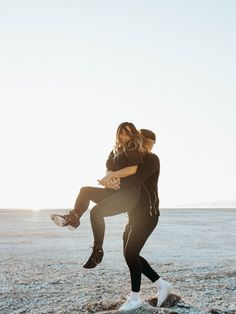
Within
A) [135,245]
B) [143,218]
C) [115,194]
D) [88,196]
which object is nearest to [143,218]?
[143,218]

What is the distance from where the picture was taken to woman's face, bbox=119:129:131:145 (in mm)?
6293

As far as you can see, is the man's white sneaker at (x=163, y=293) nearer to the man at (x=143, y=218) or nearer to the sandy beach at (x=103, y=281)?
the sandy beach at (x=103, y=281)

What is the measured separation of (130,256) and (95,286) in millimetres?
2873

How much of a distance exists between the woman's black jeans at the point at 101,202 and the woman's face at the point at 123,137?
63 centimetres

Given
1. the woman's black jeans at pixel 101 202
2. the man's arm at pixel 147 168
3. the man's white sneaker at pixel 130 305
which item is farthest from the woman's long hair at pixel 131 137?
the man's white sneaker at pixel 130 305

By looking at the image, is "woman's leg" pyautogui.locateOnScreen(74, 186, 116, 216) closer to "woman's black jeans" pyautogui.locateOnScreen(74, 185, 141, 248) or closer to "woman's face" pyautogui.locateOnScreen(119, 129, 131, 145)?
"woman's black jeans" pyautogui.locateOnScreen(74, 185, 141, 248)

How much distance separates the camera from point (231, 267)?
11.8 metres

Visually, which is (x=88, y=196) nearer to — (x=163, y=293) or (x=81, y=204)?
(x=81, y=204)

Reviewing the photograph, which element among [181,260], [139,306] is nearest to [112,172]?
[139,306]

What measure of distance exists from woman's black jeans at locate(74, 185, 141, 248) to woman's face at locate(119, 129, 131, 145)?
0.63 metres

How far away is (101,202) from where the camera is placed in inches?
245

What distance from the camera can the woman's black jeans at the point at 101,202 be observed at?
20.2ft

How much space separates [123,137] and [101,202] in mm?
919

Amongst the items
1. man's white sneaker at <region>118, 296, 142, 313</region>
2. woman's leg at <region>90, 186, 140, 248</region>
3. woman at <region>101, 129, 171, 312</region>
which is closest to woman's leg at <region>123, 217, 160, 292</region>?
woman at <region>101, 129, 171, 312</region>
